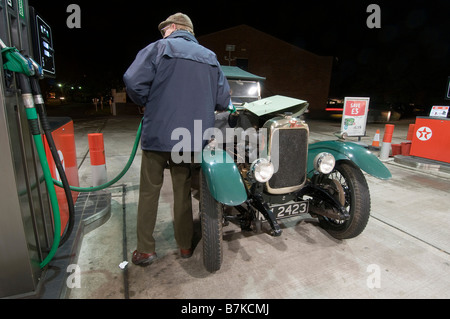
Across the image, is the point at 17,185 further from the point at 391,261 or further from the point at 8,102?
the point at 391,261

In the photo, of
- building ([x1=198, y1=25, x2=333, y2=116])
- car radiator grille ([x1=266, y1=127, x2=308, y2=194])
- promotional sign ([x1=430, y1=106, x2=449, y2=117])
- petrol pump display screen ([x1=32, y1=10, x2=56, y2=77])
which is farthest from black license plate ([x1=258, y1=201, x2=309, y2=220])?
building ([x1=198, y1=25, x2=333, y2=116])

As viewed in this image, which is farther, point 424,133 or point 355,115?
point 355,115

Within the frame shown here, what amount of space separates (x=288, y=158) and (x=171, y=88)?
1201 mm

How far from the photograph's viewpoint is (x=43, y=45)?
2.03 metres

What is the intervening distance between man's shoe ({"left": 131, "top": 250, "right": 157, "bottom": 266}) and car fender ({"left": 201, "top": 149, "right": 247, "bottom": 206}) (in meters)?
0.81

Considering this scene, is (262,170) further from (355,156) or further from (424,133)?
(424,133)

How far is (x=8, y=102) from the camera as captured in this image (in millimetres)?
1465

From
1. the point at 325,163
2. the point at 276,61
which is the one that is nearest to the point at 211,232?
the point at 325,163

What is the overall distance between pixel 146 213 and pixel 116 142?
19.6 feet

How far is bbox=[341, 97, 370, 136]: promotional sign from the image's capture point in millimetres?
6863

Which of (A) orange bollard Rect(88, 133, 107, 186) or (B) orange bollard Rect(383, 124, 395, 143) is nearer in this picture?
(A) orange bollard Rect(88, 133, 107, 186)

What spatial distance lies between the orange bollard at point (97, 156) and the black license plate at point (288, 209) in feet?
7.33

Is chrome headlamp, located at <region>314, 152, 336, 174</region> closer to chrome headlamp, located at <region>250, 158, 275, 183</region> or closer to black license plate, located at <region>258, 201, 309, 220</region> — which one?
black license plate, located at <region>258, 201, 309, 220</region>

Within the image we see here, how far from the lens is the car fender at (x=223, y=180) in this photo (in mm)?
1827
